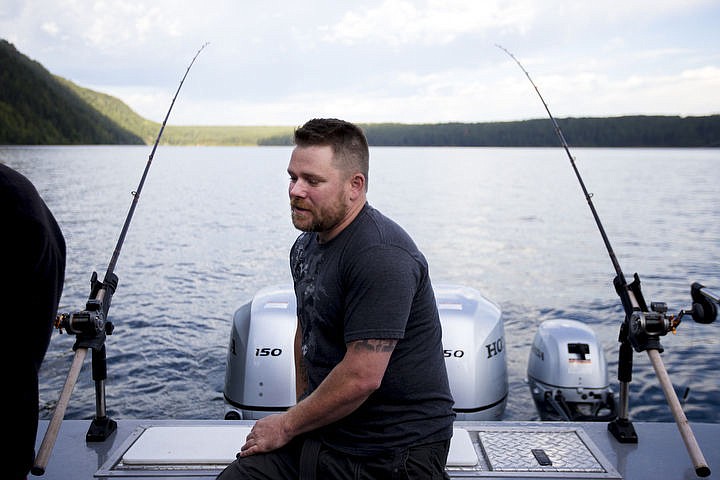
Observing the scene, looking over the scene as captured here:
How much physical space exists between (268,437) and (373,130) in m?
81.9

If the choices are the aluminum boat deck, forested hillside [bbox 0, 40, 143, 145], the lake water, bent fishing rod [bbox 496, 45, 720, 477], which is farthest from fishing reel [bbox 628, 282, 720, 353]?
forested hillside [bbox 0, 40, 143, 145]

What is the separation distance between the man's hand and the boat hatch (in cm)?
79

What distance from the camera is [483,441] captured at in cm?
307

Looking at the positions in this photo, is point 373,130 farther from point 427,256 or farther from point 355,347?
point 355,347

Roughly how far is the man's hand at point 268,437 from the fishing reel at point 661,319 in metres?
1.61

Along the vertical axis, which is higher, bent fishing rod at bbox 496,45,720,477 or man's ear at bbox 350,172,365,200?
man's ear at bbox 350,172,365,200

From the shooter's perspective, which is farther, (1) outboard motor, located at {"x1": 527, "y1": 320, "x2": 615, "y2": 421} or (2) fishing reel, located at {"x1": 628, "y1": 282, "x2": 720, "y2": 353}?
(1) outboard motor, located at {"x1": 527, "y1": 320, "x2": 615, "y2": 421}

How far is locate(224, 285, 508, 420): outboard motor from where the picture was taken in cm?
355

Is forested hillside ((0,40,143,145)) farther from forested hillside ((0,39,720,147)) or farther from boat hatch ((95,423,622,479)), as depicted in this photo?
boat hatch ((95,423,622,479))

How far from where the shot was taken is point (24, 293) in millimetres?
1552

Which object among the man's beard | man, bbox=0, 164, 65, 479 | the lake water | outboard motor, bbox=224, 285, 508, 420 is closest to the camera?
man, bbox=0, 164, 65, 479

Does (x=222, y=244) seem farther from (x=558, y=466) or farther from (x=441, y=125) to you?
(x=441, y=125)

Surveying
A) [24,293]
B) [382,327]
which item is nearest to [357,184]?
[382,327]

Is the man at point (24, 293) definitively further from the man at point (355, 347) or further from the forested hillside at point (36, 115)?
the forested hillside at point (36, 115)
